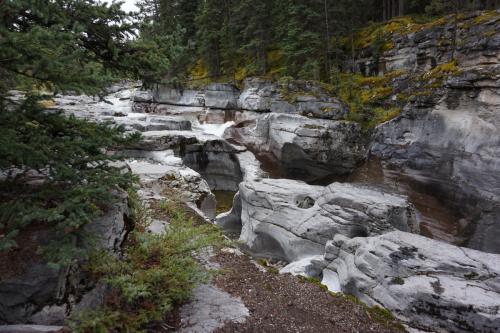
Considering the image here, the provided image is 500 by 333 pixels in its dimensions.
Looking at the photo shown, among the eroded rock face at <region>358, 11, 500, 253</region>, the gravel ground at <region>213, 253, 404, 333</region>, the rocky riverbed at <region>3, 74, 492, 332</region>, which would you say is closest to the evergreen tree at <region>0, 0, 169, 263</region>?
the rocky riverbed at <region>3, 74, 492, 332</region>

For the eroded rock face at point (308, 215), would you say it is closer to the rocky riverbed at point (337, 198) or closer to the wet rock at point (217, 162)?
the rocky riverbed at point (337, 198)

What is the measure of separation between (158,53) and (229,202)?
1802cm

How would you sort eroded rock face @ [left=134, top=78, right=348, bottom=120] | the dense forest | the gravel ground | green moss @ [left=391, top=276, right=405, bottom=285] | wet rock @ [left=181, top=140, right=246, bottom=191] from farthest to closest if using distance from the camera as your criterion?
the dense forest < eroded rock face @ [left=134, top=78, right=348, bottom=120] < wet rock @ [left=181, top=140, right=246, bottom=191] < green moss @ [left=391, top=276, right=405, bottom=285] < the gravel ground

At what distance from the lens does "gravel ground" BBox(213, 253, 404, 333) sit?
5898 mm

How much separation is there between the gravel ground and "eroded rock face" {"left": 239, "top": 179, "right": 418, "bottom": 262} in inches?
211

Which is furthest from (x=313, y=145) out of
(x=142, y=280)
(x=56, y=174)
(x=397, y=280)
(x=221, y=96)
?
(x=56, y=174)

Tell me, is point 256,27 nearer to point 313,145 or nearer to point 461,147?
point 313,145

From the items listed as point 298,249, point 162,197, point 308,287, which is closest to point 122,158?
point 308,287

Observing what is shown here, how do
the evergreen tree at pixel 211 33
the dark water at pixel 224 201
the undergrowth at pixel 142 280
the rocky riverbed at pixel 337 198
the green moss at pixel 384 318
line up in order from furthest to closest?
the evergreen tree at pixel 211 33 < the dark water at pixel 224 201 < the green moss at pixel 384 318 < the rocky riverbed at pixel 337 198 < the undergrowth at pixel 142 280

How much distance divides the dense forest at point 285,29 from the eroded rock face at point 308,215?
666 inches

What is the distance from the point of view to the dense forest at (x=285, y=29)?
31.0m

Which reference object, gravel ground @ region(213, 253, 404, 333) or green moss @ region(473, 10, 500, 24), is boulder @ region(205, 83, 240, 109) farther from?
gravel ground @ region(213, 253, 404, 333)

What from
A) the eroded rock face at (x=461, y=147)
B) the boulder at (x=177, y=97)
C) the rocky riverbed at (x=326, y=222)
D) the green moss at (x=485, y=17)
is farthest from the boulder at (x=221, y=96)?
the green moss at (x=485, y=17)

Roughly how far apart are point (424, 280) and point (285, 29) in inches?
1239
